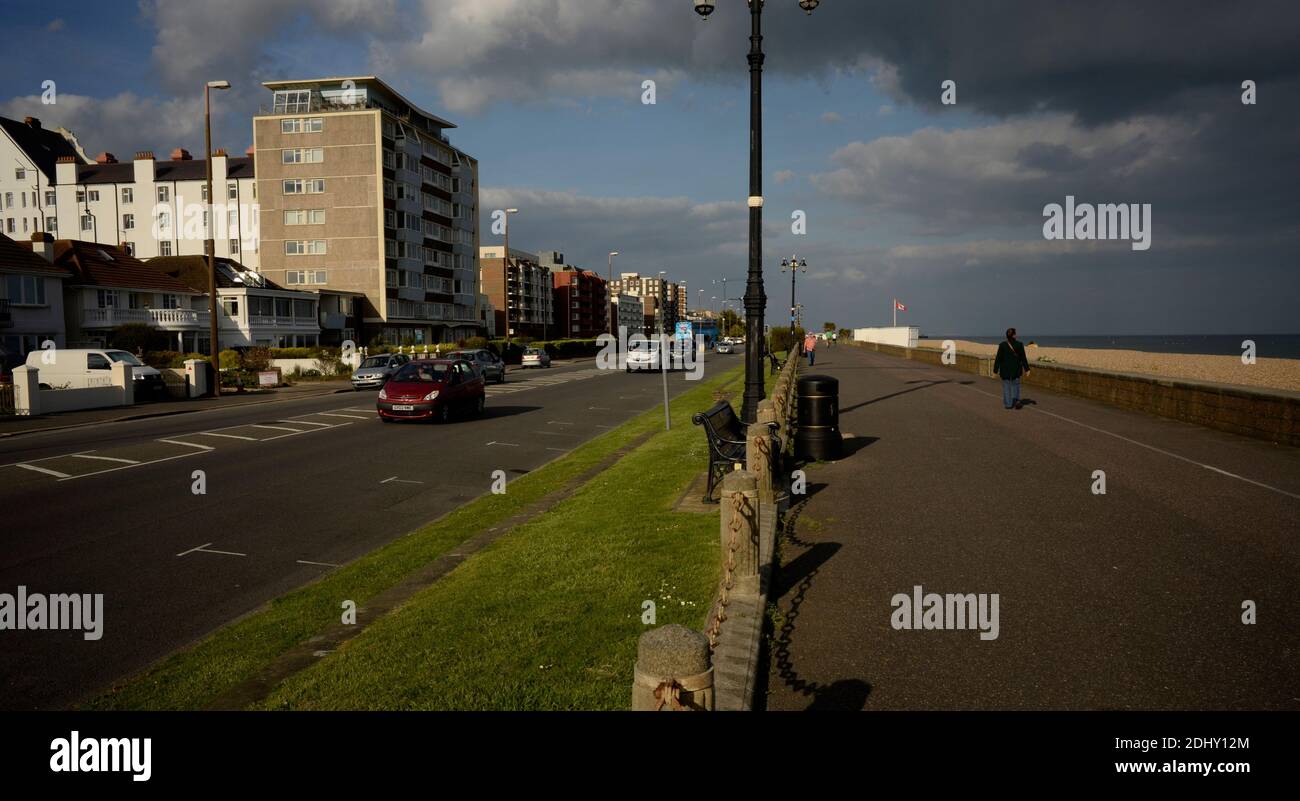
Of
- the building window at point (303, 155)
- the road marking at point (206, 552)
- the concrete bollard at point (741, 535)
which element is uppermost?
the building window at point (303, 155)

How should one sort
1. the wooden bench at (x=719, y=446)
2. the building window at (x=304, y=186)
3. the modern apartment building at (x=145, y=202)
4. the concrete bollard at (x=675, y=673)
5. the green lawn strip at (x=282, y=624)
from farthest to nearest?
the modern apartment building at (x=145, y=202) < the building window at (x=304, y=186) < the wooden bench at (x=719, y=446) < the green lawn strip at (x=282, y=624) < the concrete bollard at (x=675, y=673)

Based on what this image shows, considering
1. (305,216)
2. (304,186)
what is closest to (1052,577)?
(305,216)

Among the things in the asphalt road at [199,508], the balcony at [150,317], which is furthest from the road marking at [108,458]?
the balcony at [150,317]

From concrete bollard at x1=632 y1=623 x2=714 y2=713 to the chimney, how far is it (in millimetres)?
A: 53152

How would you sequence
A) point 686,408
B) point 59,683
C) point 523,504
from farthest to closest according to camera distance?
point 686,408 → point 523,504 → point 59,683

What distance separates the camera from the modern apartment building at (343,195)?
65.7m

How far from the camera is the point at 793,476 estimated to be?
1066cm

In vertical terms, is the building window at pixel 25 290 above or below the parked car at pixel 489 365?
above

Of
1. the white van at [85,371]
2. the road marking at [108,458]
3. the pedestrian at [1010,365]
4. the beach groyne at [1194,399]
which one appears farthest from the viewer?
the white van at [85,371]

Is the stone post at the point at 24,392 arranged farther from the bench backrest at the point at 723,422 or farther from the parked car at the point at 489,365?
the bench backrest at the point at 723,422

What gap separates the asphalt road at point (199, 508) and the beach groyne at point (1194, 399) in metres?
11.2

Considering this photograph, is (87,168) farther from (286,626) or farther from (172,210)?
(286,626)
